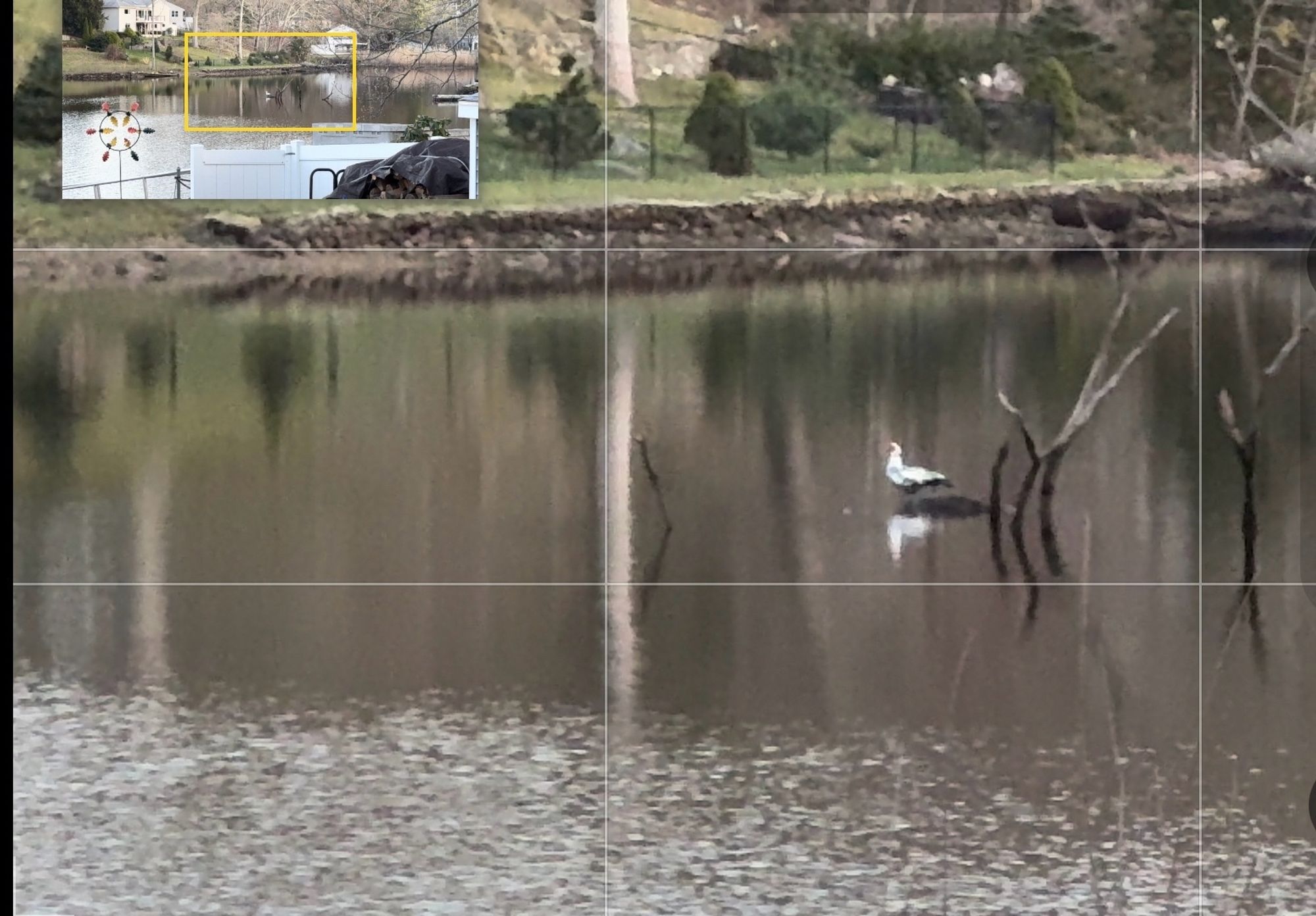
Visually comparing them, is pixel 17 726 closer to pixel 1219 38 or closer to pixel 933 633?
pixel 933 633

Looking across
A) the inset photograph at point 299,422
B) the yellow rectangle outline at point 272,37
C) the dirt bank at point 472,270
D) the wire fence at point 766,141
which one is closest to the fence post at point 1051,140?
the wire fence at point 766,141

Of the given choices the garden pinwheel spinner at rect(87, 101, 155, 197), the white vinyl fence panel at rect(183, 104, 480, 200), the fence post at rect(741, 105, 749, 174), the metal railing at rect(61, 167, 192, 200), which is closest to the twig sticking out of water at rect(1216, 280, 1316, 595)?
the fence post at rect(741, 105, 749, 174)

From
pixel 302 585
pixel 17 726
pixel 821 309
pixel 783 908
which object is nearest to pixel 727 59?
pixel 821 309

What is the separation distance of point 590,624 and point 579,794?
1.05ft

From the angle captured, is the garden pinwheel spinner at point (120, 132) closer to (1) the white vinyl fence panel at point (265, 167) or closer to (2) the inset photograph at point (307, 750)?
(1) the white vinyl fence panel at point (265, 167)

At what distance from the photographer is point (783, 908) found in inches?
96.3

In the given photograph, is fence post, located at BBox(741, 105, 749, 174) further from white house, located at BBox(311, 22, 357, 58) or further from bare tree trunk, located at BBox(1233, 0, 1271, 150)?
bare tree trunk, located at BBox(1233, 0, 1271, 150)

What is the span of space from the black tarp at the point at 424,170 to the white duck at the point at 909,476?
96cm

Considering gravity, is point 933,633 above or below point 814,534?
below

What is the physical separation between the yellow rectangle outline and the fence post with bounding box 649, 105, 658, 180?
57 centimetres

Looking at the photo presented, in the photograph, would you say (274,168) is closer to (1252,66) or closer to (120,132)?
(120,132)

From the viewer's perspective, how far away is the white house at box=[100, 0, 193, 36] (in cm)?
248

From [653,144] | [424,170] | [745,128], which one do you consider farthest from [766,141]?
[424,170]

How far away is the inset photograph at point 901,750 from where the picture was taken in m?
2.46
